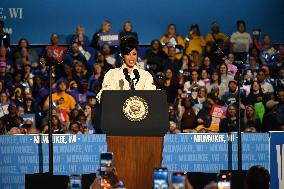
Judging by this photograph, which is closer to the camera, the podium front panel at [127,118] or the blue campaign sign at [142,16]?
the podium front panel at [127,118]

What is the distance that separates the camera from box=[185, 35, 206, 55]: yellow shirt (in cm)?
1565

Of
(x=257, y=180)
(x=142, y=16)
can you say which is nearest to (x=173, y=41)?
(x=142, y=16)

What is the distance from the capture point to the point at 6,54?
15.4 meters

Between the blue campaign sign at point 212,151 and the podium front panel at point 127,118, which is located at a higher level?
the podium front panel at point 127,118

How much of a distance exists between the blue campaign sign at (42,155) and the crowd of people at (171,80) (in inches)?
60.6

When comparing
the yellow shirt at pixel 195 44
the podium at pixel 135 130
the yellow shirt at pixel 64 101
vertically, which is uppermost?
the yellow shirt at pixel 195 44

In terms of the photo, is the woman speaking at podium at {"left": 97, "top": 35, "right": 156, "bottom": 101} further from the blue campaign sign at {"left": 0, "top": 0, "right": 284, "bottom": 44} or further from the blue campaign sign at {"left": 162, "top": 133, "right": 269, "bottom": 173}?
the blue campaign sign at {"left": 0, "top": 0, "right": 284, "bottom": 44}

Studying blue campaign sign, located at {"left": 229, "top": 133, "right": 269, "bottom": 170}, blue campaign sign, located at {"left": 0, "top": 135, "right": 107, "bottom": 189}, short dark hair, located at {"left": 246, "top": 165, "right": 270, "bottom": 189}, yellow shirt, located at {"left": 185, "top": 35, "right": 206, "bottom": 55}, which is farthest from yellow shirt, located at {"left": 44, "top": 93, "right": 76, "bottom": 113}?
short dark hair, located at {"left": 246, "top": 165, "right": 270, "bottom": 189}

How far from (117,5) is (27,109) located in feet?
14.1

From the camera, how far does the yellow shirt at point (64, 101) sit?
13492 millimetres

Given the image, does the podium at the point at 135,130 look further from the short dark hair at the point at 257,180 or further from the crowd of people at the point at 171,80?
the crowd of people at the point at 171,80

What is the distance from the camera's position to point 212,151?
10.5 meters

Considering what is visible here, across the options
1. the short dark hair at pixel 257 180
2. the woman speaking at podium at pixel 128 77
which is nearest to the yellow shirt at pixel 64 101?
the woman speaking at podium at pixel 128 77

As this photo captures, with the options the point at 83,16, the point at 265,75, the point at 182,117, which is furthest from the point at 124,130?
the point at 83,16
